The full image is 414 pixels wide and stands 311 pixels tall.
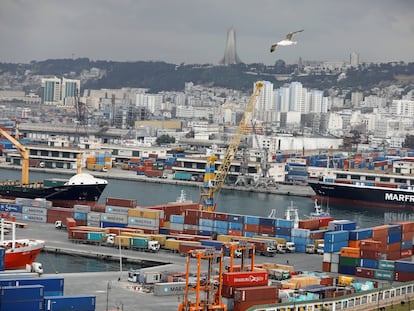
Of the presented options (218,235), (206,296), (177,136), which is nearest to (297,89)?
(177,136)

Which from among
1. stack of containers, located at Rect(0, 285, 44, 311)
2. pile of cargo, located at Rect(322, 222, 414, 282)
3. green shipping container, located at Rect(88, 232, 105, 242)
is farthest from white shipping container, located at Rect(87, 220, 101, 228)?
stack of containers, located at Rect(0, 285, 44, 311)

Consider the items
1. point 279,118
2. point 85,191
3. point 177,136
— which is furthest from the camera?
point 279,118

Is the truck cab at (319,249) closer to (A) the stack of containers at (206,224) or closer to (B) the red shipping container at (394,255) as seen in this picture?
(B) the red shipping container at (394,255)

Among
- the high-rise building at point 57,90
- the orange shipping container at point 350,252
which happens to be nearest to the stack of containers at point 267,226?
the orange shipping container at point 350,252

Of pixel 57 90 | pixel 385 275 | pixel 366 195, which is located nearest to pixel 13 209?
pixel 385 275

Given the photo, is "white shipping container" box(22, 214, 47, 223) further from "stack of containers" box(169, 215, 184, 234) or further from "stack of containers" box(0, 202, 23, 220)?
"stack of containers" box(169, 215, 184, 234)

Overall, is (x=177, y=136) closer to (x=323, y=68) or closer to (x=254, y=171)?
(x=254, y=171)
